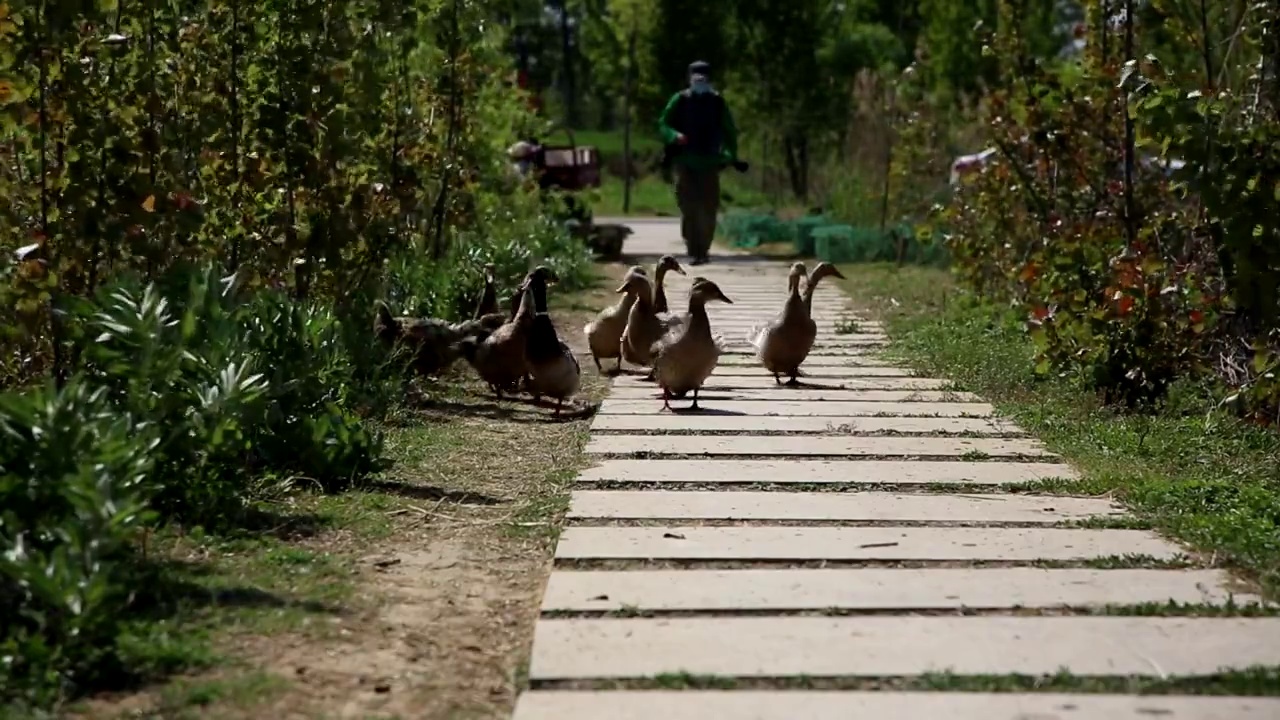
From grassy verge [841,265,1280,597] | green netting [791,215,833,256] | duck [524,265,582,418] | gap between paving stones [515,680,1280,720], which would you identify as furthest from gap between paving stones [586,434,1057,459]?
green netting [791,215,833,256]

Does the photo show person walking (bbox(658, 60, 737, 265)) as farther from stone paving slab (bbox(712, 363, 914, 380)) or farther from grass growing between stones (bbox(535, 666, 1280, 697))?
grass growing between stones (bbox(535, 666, 1280, 697))

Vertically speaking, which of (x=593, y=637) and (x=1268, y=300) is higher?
(x=1268, y=300)

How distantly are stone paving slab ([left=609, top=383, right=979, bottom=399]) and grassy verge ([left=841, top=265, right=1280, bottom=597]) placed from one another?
247 millimetres

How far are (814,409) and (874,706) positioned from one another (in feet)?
16.0

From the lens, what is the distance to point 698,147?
1841cm

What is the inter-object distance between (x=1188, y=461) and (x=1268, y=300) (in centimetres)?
76

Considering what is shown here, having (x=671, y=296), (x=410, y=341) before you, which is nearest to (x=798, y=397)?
(x=410, y=341)

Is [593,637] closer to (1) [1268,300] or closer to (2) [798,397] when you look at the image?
(1) [1268,300]

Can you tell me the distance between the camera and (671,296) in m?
15.2

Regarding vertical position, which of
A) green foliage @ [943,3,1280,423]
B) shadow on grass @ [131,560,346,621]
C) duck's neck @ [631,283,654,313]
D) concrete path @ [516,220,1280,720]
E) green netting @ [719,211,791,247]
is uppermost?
green foliage @ [943,3,1280,423]

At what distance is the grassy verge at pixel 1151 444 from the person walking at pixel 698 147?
20.4 ft

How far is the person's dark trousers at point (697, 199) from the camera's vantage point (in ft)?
61.2

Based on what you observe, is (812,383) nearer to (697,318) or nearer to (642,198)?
(697,318)

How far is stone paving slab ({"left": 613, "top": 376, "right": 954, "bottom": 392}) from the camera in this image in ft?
32.6
